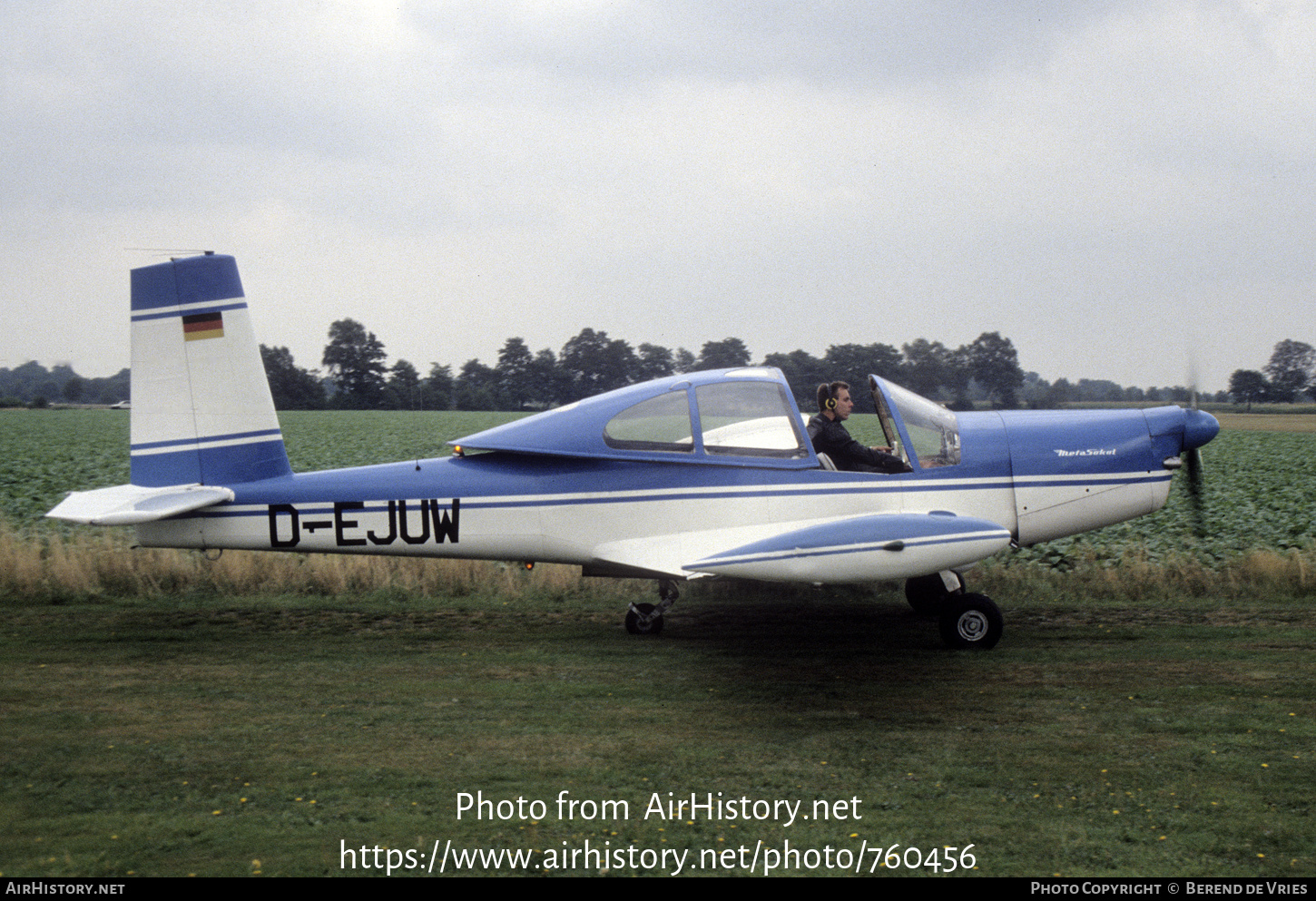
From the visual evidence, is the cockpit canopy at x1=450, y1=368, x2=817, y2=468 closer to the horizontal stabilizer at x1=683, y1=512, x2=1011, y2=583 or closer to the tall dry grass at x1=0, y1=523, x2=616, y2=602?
the horizontal stabilizer at x1=683, y1=512, x2=1011, y2=583

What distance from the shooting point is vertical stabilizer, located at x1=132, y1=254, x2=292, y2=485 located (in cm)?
664

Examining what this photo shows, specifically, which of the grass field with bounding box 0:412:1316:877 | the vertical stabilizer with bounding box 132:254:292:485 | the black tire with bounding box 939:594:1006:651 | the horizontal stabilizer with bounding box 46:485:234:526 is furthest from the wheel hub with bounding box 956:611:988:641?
the horizontal stabilizer with bounding box 46:485:234:526

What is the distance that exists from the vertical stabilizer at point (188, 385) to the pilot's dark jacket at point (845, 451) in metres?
3.98

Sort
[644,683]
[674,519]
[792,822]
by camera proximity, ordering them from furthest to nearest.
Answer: [674,519] → [644,683] → [792,822]

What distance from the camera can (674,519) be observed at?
6.50 meters

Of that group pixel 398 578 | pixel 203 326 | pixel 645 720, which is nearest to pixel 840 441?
pixel 645 720

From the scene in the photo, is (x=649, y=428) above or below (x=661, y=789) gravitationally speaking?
above

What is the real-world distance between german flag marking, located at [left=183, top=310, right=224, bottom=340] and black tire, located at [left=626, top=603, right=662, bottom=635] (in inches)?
144

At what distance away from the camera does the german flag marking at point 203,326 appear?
262 inches

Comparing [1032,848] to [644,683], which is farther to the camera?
[644,683]

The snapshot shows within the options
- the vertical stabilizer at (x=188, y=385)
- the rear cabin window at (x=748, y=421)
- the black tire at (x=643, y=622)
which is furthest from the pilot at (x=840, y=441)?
the vertical stabilizer at (x=188, y=385)
